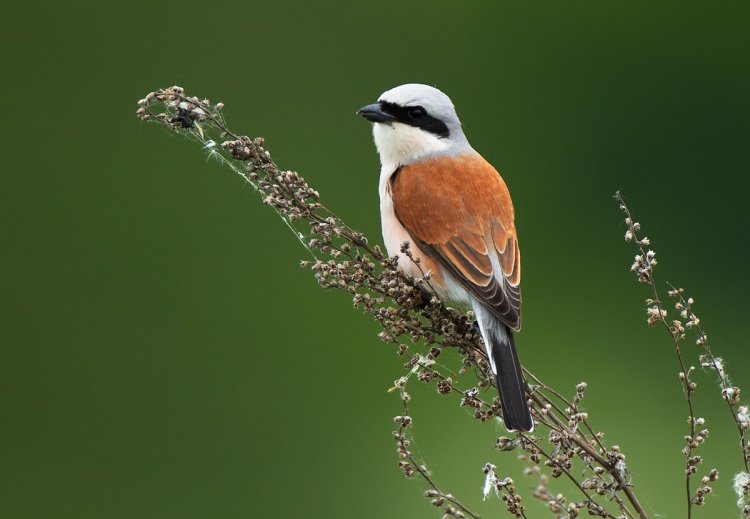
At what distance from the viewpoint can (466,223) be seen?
2.62m

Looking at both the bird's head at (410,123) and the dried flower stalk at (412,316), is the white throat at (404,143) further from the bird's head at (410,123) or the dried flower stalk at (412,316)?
the dried flower stalk at (412,316)

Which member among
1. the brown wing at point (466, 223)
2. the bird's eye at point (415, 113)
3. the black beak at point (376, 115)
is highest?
the bird's eye at point (415, 113)

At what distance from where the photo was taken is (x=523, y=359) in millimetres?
5086

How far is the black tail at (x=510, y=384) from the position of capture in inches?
74.0

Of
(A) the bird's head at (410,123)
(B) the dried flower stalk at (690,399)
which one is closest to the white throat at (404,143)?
(A) the bird's head at (410,123)

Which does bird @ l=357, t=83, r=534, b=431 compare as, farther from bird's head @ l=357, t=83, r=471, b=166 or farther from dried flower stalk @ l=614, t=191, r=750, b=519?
dried flower stalk @ l=614, t=191, r=750, b=519

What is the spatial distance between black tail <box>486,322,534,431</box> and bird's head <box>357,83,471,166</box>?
0.69 m

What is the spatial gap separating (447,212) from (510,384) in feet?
2.37

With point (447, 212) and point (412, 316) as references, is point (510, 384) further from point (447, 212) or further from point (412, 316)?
point (447, 212)

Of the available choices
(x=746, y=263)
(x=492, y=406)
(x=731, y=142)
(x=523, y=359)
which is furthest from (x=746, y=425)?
(x=731, y=142)

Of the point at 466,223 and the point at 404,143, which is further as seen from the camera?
the point at 404,143

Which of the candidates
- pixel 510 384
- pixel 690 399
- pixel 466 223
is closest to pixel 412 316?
pixel 510 384

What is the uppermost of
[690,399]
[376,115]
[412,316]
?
[376,115]

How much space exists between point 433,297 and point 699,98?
16.1 feet
